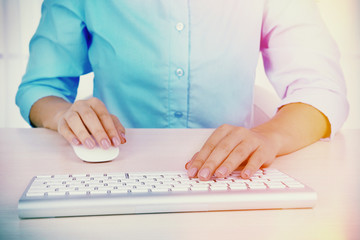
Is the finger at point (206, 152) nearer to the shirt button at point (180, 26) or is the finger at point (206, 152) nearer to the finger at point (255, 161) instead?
the finger at point (255, 161)

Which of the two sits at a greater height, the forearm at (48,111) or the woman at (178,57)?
the woman at (178,57)

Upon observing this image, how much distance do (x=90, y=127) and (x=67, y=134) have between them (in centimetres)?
6

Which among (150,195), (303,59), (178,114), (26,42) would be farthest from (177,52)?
(26,42)

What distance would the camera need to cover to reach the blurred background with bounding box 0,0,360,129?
254 centimetres

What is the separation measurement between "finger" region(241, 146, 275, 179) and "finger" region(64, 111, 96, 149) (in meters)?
0.26

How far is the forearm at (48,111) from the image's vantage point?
2.83ft

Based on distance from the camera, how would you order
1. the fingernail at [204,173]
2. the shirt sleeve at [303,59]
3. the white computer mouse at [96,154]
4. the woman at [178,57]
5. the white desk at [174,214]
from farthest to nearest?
the woman at [178,57]
the shirt sleeve at [303,59]
the white computer mouse at [96,154]
the fingernail at [204,173]
the white desk at [174,214]

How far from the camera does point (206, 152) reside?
1.80ft

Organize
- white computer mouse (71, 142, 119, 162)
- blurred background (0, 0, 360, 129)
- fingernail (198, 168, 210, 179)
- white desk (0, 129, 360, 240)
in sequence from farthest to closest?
blurred background (0, 0, 360, 129)
white computer mouse (71, 142, 119, 162)
fingernail (198, 168, 210, 179)
white desk (0, 129, 360, 240)

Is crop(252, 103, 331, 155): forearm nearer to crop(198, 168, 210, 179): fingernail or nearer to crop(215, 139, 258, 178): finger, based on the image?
crop(215, 139, 258, 178): finger

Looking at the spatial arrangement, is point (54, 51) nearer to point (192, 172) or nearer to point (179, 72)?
point (179, 72)

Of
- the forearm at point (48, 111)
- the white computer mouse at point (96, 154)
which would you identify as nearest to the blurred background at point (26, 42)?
the forearm at point (48, 111)

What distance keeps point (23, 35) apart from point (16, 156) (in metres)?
2.16

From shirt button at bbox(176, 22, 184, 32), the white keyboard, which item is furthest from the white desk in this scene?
shirt button at bbox(176, 22, 184, 32)
